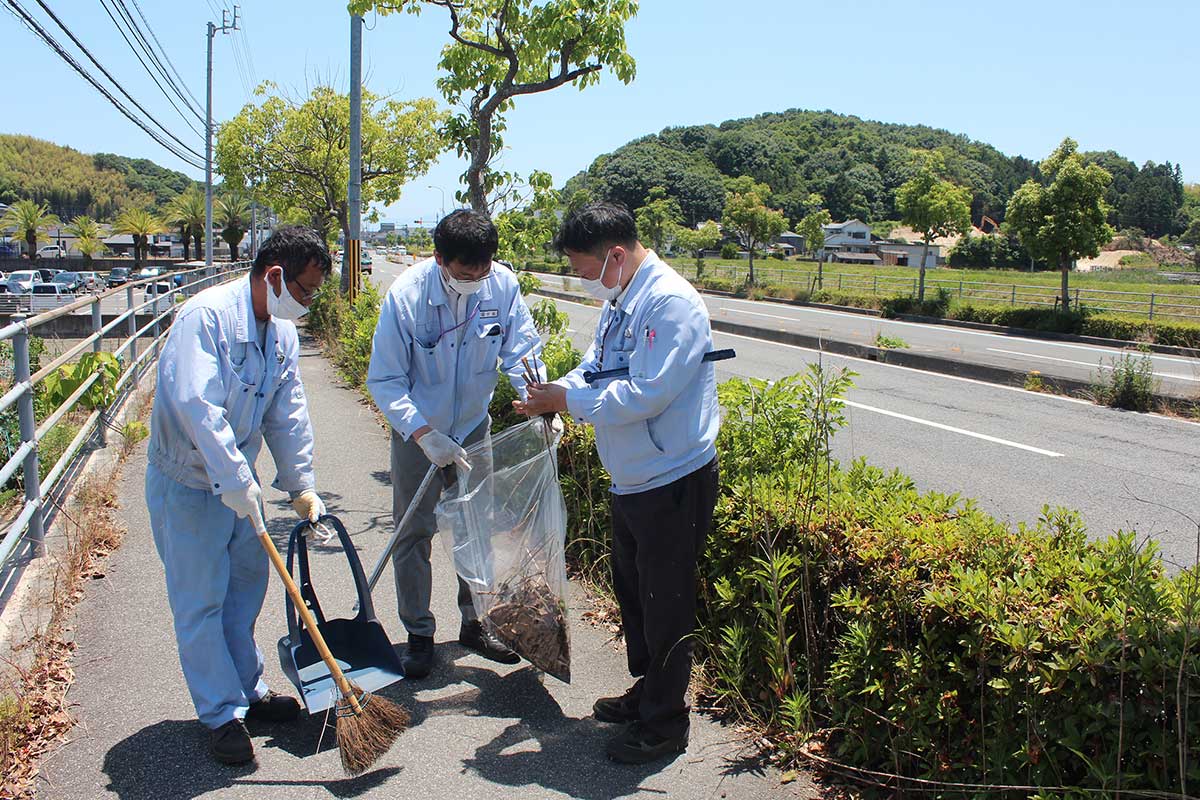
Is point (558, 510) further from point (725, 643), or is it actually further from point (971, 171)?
point (971, 171)

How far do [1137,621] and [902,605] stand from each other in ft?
2.19

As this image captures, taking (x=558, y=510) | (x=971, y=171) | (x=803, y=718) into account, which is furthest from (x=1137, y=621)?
(x=971, y=171)

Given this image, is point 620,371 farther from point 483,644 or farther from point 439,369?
point 483,644

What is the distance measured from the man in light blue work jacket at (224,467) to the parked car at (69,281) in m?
42.8

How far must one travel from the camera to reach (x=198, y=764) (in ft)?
10.1

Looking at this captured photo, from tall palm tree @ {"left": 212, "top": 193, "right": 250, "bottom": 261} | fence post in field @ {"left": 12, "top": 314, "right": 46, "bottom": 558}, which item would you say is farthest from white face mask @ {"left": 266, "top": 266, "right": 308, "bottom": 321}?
tall palm tree @ {"left": 212, "top": 193, "right": 250, "bottom": 261}

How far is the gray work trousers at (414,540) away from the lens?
12.8 ft

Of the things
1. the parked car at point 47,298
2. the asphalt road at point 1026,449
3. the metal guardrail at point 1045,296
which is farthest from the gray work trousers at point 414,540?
the parked car at point 47,298

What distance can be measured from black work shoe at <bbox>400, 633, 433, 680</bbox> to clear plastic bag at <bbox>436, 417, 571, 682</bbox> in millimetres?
379

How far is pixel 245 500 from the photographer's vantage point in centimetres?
300

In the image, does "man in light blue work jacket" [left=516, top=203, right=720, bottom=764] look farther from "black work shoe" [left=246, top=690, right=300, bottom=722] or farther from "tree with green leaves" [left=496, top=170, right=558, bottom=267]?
"tree with green leaves" [left=496, top=170, right=558, bottom=267]

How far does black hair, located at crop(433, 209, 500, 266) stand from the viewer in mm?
3570

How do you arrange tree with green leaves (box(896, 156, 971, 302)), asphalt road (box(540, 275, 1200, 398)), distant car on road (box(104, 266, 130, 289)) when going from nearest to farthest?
Answer: asphalt road (box(540, 275, 1200, 398)) < tree with green leaves (box(896, 156, 971, 302)) < distant car on road (box(104, 266, 130, 289))

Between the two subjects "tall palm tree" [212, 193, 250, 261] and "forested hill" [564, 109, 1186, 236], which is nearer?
"tall palm tree" [212, 193, 250, 261]
